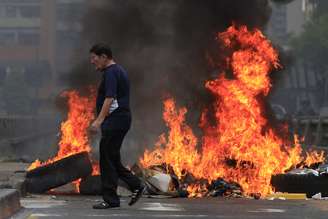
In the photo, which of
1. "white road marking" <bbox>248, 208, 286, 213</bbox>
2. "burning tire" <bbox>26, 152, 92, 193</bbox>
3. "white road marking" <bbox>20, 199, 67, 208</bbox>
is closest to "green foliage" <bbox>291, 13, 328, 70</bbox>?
"burning tire" <bbox>26, 152, 92, 193</bbox>

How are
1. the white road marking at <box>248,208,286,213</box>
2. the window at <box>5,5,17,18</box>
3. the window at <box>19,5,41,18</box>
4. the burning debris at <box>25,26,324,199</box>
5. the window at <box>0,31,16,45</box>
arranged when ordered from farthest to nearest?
the window at <box>0,31,16,45</box> → the window at <box>5,5,17,18</box> → the window at <box>19,5,41,18</box> → the burning debris at <box>25,26,324,199</box> → the white road marking at <box>248,208,286,213</box>

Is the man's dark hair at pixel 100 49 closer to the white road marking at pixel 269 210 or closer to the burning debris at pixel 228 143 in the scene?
the white road marking at pixel 269 210

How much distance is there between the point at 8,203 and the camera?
728 cm

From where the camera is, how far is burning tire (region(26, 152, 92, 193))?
961 cm

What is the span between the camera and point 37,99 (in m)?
76.1

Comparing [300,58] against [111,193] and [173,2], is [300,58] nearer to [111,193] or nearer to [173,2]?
[173,2]

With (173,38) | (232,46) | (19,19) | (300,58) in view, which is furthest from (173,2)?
(19,19)

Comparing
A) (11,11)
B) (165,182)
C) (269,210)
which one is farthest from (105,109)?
(11,11)

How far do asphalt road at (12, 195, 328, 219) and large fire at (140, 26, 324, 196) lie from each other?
129cm

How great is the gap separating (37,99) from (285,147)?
215ft

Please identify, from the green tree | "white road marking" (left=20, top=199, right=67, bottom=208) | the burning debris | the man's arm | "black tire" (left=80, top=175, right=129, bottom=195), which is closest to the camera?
the man's arm

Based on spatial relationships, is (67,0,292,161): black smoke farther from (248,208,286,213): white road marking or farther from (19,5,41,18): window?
(19,5,41,18): window

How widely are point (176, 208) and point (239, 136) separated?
11.4 feet

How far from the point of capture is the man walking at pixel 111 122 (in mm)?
7621
